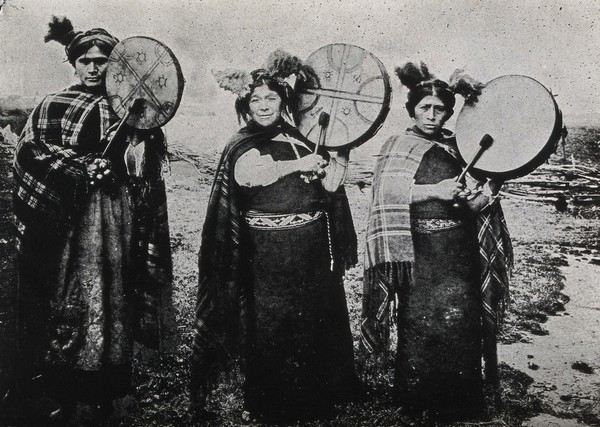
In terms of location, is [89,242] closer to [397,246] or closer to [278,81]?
[278,81]

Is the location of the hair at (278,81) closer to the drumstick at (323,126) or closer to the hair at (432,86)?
the drumstick at (323,126)

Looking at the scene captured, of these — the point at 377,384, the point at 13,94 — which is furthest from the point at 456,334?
the point at 13,94

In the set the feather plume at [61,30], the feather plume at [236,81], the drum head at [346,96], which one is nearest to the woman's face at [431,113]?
the drum head at [346,96]

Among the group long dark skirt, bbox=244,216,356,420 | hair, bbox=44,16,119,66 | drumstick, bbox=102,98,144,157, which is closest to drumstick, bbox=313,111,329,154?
long dark skirt, bbox=244,216,356,420

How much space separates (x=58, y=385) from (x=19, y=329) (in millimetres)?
489

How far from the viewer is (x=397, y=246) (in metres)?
3.70

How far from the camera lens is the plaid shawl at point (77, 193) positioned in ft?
12.9

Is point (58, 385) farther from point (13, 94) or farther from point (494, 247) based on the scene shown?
point (494, 247)

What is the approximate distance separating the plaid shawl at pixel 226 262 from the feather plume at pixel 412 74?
75 centimetres

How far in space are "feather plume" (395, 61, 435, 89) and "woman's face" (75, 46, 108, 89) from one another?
2058mm

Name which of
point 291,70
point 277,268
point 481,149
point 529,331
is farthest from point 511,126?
point 277,268

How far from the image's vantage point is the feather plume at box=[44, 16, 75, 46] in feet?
13.3

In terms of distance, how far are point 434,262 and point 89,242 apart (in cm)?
236

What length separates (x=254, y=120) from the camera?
3818 mm
